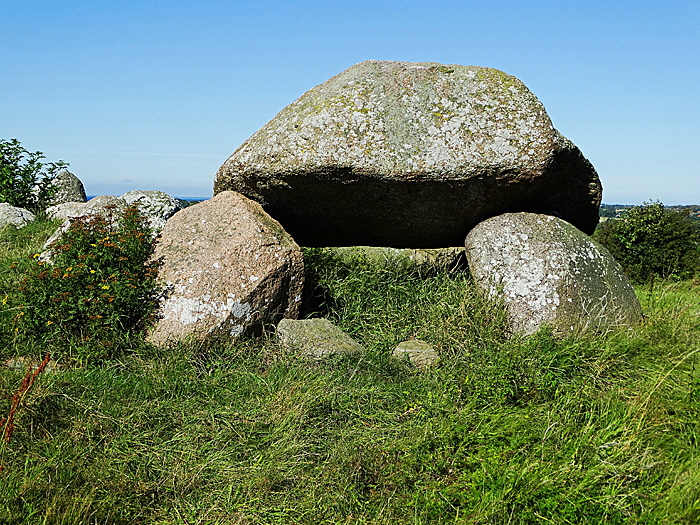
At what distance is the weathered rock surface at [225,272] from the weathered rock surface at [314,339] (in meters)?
0.36

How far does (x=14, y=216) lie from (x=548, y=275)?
31.1ft

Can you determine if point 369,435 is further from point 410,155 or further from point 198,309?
point 410,155

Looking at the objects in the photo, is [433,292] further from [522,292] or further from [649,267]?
[649,267]

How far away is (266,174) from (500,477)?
13.8 ft

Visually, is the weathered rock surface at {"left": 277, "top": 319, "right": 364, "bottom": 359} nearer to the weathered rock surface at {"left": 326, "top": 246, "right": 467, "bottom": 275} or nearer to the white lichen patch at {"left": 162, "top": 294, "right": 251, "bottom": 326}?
the white lichen patch at {"left": 162, "top": 294, "right": 251, "bottom": 326}

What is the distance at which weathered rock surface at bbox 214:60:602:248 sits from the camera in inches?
245

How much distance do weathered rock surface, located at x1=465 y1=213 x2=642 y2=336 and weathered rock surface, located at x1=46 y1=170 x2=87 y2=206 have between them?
9.48 meters

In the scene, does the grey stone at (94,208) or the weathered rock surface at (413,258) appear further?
the grey stone at (94,208)

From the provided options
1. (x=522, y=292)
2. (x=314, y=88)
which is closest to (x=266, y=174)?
(x=314, y=88)

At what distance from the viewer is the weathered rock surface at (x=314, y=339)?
5.45 m

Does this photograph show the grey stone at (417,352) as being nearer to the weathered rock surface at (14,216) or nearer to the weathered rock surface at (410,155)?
the weathered rock surface at (410,155)

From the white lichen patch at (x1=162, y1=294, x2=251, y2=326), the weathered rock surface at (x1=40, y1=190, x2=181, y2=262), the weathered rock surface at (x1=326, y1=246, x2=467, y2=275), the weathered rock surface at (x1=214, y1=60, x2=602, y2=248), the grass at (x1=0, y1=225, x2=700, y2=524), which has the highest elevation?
the weathered rock surface at (x1=214, y1=60, x2=602, y2=248)

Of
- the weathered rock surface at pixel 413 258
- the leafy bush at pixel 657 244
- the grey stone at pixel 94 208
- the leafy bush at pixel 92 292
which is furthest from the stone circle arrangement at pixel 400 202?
the leafy bush at pixel 657 244

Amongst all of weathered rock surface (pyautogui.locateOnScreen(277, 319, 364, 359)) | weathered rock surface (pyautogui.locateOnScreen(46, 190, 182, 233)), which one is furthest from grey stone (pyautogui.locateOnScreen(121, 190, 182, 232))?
weathered rock surface (pyautogui.locateOnScreen(277, 319, 364, 359))
